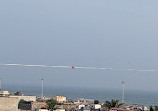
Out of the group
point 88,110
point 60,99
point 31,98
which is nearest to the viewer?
point 88,110

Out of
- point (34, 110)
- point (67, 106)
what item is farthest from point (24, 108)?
point (67, 106)

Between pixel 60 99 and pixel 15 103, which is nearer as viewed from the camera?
pixel 15 103

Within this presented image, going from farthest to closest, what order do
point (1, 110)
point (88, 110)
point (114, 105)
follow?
point (88, 110) → point (114, 105) → point (1, 110)

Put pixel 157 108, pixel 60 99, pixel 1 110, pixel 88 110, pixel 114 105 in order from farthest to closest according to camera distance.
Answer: pixel 60 99 → pixel 88 110 → pixel 114 105 → pixel 1 110 → pixel 157 108

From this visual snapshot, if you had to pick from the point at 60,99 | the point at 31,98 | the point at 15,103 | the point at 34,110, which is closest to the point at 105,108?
the point at 34,110

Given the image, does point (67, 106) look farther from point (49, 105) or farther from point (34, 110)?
point (49, 105)

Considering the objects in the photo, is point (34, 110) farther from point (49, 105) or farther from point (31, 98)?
point (31, 98)
